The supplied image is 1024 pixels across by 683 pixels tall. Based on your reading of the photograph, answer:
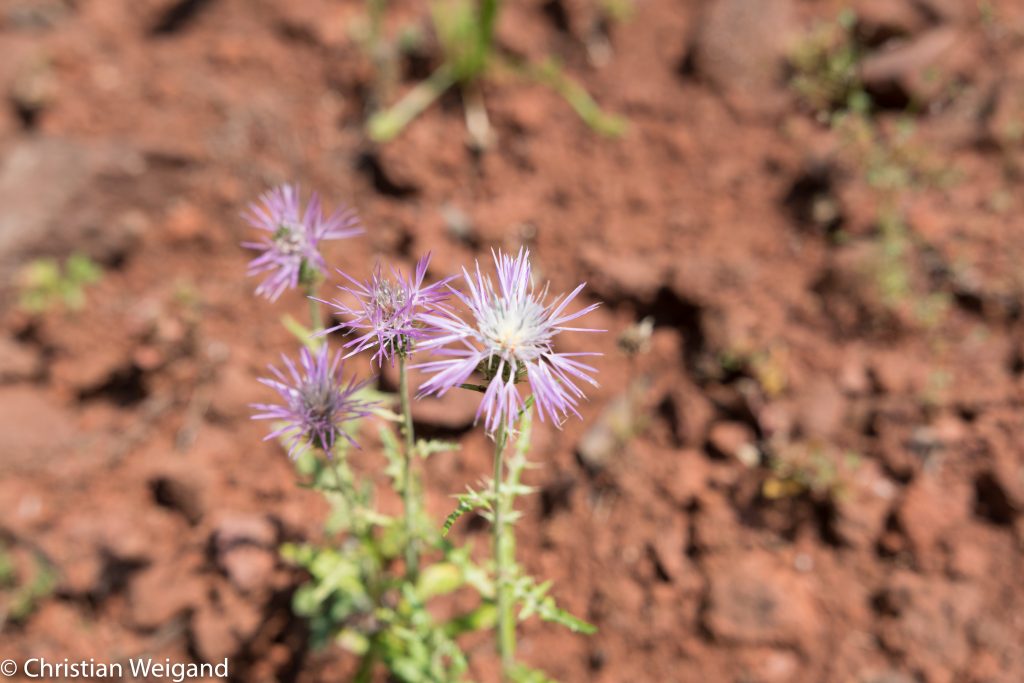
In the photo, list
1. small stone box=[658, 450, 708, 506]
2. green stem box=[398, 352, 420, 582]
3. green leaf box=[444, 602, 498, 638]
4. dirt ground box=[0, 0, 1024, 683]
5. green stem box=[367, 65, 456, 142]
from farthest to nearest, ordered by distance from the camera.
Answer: green stem box=[367, 65, 456, 142]
small stone box=[658, 450, 708, 506]
dirt ground box=[0, 0, 1024, 683]
green leaf box=[444, 602, 498, 638]
green stem box=[398, 352, 420, 582]

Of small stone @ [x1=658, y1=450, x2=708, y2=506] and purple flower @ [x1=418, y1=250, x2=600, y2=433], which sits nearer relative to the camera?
purple flower @ [x1=418, y1=250, x2=600, y2=433]

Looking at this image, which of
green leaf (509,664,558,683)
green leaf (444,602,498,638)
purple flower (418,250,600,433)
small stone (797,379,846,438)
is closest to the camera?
purple flower (418,250,600,433)

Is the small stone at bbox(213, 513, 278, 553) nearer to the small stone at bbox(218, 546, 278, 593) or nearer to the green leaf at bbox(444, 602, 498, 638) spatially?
the small stone at bbox(218, 546, 278, 593)

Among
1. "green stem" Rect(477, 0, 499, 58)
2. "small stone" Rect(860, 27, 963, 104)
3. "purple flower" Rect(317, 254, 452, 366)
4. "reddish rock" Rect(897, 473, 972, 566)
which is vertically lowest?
"reddish rock" Rect(897, 473, 972, 566)

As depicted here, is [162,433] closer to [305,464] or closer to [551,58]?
[305,464]

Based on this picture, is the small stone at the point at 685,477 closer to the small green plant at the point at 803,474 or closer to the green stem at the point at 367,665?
the small green plant at the point at 803,474

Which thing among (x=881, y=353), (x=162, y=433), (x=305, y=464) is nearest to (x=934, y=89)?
(x=881, y=353)

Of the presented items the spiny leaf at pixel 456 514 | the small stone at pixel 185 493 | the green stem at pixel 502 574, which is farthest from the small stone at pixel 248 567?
the spiny leaf at pixel 456 514

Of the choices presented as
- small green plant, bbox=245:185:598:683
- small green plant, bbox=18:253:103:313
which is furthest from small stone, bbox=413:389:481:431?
small green plant, bbox=18:253:103:313
